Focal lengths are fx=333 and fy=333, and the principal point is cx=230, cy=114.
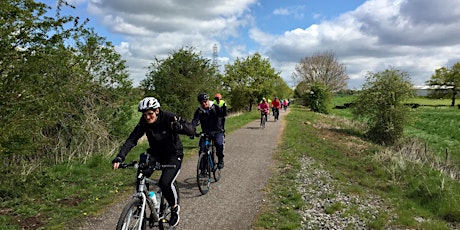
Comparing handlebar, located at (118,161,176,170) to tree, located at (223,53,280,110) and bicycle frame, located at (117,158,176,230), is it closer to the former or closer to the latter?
bicycle frame, located at (117,158,176,230)

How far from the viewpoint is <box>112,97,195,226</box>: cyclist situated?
467 centimetres

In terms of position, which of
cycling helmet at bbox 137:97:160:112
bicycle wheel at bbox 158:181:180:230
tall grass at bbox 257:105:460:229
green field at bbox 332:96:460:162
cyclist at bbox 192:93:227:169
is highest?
cycling helmet at bbox 137:97:160:112

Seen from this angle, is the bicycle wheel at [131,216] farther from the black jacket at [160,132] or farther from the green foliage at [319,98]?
the green foliage at [319,98]

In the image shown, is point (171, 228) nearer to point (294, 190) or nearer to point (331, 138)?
point (294, 190)

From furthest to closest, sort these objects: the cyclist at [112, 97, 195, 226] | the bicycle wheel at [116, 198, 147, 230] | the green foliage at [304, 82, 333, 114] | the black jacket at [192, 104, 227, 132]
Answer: the green foliage at [304, 82, 333, 114], the black jacket at [192, 104, 227, 132], the cyclist at [112, 97, 195, 226], the bicycle wheel at [116, 198, 147, 230]

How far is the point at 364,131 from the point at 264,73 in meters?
25.1

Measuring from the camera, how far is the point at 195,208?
6.55m

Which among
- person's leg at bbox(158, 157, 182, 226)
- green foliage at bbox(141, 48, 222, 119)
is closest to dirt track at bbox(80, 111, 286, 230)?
person's leg at bbox(158, 157, 182, 226)

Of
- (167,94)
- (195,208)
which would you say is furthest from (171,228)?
(167,94)

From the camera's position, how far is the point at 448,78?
67.9m

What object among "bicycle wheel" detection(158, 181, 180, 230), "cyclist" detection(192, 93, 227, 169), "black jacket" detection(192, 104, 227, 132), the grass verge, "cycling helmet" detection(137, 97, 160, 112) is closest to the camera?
"cycling helmet" detection(137, 97, 160, 112)

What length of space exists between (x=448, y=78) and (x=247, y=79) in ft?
156

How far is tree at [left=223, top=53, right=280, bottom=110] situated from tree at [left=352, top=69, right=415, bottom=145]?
2504 cm

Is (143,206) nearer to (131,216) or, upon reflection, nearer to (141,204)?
(141,204)
